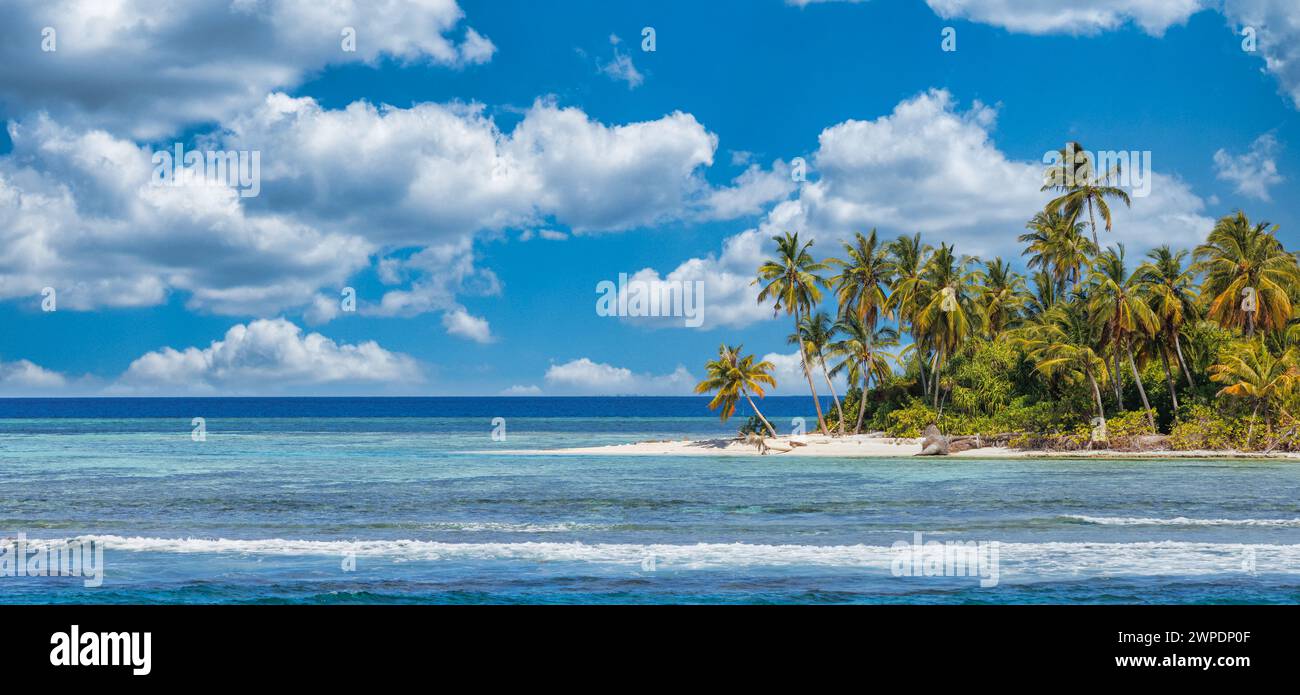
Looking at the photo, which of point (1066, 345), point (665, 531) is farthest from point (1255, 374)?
point (665, 531)

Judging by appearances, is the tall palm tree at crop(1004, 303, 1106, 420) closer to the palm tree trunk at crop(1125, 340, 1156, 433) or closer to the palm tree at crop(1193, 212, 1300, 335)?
the palm tree trunk at crop(1125, 340, 1156, 433)

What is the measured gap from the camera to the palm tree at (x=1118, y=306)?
43.8 metres

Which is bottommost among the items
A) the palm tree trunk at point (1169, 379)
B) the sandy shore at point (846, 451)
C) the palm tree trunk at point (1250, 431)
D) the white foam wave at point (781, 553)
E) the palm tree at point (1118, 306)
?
the sandy shore at point (846, 451)

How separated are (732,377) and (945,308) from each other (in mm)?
12171

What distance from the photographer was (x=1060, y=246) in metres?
58.6

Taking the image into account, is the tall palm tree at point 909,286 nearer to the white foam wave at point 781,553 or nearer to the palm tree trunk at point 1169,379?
the palm tree trunk at point 1169,379

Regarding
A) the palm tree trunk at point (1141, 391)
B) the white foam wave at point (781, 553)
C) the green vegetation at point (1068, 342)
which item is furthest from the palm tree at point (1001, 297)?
the white foam wave at point (781, 553)

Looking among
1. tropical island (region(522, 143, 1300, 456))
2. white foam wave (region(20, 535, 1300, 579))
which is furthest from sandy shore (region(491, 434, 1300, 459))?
white foam wave (region(20, 535, 1300, 579))

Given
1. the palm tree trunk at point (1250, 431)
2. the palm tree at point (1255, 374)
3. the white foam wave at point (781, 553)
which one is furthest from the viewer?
the palm tree trunk at point (1250, 431)

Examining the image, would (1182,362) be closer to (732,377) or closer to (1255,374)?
(1255,374)

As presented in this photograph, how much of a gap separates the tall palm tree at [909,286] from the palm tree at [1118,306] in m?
10.3
